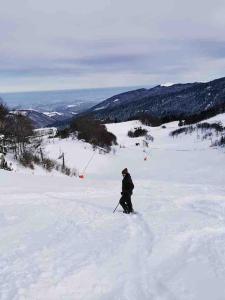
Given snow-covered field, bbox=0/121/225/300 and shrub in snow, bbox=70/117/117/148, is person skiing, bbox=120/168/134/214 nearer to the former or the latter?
snow-covered field, bbox=0/121/225/300

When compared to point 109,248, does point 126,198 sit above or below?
→ above

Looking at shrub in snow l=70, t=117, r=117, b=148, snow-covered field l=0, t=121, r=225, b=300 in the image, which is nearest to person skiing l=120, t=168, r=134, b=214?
snow-covered field l=0, t=121, r=225, b=300

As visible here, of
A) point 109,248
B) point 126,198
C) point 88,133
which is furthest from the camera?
point 88,133

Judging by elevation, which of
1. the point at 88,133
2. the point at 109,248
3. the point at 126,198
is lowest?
the point at 109,248

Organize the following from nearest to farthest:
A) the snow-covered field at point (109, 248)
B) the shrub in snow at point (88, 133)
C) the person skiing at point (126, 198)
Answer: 1. the snow-covered field at point (109, 248)
2. the person skiing at point (126, 198)
3. the shrub in snow at point (88, 133)

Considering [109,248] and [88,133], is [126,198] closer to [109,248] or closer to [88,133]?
[109,248]

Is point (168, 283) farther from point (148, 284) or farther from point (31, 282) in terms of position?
point (31, 282)

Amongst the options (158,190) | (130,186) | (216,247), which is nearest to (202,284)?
(216,247)

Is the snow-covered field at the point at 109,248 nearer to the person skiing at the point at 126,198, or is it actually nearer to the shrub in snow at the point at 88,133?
the person skiing at the point at 126,198

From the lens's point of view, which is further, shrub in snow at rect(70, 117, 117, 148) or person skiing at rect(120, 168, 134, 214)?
shrub in snow at rect(70, 117, 117, 148)

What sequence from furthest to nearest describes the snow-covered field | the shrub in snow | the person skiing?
the shrub in snow → the person skiing → the snow-covered field

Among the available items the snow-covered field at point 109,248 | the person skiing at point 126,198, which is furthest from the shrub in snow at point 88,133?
the person skiing at point 126,198

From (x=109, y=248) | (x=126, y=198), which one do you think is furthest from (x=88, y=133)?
(x=109, y=248)

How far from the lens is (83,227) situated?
578 inches
